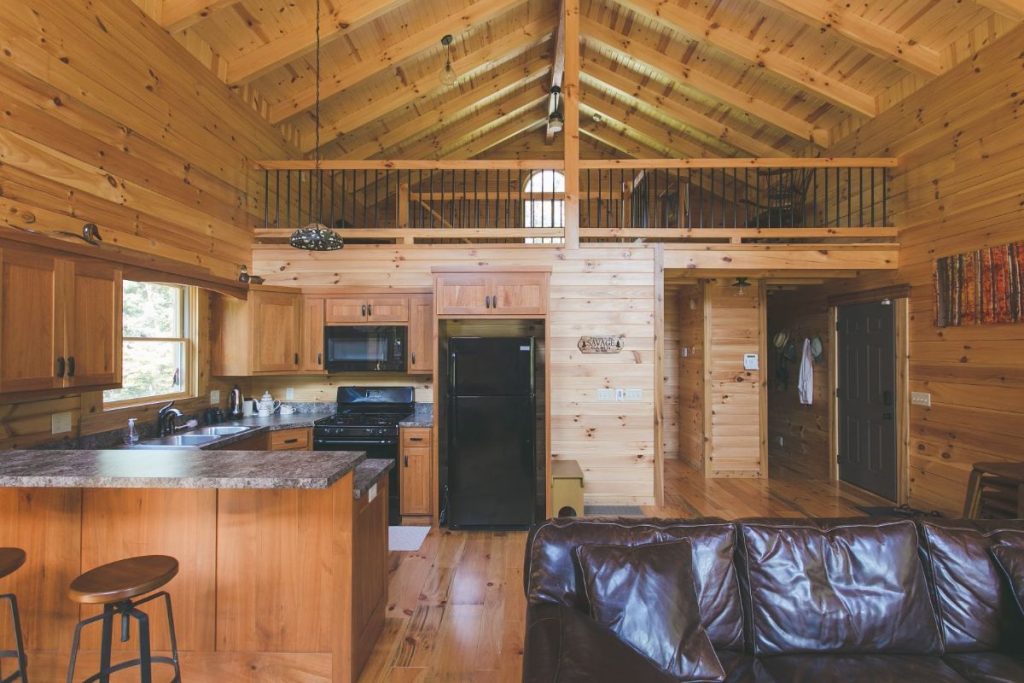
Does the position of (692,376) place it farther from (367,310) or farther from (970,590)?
(970,590)

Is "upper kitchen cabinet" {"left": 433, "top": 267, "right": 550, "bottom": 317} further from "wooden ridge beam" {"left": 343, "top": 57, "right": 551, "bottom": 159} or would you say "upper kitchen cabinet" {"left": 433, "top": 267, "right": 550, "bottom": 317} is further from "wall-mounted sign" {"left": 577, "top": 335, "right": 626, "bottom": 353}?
"wooden ridge beam" {"left": 343, "top": 57, "right": 551, "bottom": 159}

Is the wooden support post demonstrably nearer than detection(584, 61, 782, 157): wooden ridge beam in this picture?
Yes

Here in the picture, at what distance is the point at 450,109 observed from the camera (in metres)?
6.25

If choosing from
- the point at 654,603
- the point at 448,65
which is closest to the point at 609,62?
the point at 448,65

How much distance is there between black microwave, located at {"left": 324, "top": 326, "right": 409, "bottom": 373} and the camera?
4.39 meters

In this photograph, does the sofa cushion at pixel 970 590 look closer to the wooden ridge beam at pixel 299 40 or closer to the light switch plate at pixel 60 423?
the light switch plate at pixel 60 423

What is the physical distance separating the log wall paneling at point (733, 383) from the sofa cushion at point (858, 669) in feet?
13.6

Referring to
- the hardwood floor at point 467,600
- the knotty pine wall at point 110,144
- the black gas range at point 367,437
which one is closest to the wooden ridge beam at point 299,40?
the knotty pine wall at point 110,144

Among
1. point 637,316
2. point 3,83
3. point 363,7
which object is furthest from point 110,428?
point 637,316

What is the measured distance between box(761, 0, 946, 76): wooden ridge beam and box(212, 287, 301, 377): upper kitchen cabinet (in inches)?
198

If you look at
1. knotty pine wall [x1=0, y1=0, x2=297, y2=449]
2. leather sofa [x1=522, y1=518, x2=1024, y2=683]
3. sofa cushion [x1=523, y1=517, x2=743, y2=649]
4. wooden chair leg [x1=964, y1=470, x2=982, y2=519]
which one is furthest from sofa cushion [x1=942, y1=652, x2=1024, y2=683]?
knotty pine wall [x1=0, y1=0, x2=297, y2=449]

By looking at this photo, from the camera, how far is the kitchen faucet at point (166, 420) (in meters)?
3.35

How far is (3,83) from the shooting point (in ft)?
7.62

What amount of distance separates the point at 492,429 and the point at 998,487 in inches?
138
